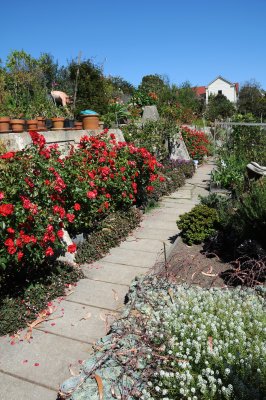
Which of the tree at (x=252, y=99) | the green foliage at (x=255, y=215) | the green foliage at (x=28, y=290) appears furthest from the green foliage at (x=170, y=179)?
the tree at (x=252, y=99)

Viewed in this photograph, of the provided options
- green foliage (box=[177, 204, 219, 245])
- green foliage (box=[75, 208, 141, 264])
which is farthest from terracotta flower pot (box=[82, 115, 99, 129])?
green foliage (box=[177, 204, 219, 245])

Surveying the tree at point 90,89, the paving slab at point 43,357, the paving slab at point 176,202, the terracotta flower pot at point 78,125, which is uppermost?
the tree at point 90,89

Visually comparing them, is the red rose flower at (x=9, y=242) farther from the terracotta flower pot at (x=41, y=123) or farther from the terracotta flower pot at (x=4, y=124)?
the terracotta flower pot at (x=41, y=123)

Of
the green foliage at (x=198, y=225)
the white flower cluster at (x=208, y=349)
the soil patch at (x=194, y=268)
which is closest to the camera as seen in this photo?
the white flower cluster at (x=208, y=349)

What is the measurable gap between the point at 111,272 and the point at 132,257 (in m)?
0.57

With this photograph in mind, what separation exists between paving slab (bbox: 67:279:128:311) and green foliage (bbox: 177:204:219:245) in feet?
4.40

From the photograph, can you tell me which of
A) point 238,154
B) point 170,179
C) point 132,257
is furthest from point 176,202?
point 132,257

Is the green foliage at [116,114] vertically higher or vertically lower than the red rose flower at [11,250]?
higher

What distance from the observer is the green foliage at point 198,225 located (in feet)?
16.5

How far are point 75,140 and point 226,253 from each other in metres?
3.58

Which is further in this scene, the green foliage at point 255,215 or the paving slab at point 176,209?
the paving slab at point 176,209

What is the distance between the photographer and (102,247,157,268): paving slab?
4.86 m

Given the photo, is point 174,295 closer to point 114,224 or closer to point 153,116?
point 114,224

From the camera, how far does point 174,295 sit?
3436mm
